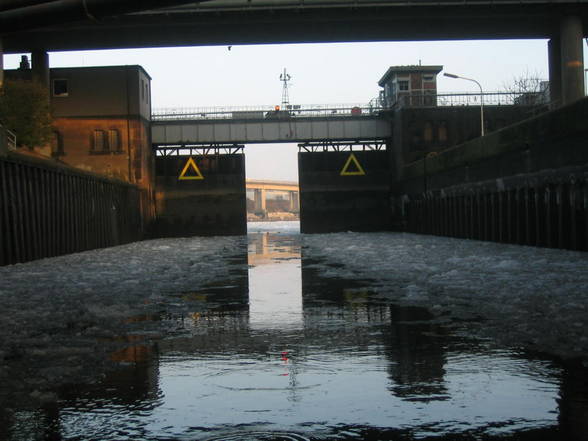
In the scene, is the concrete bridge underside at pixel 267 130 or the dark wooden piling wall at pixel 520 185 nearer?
the dark wooden piling wall at pixel 520 185

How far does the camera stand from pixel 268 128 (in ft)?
168

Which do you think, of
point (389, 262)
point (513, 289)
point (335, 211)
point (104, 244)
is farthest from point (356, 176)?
point (513, 289)

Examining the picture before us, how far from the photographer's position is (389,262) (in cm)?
1867

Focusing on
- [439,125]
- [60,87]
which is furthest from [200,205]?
[439,125]

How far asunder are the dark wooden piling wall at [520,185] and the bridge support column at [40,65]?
24.2 metres

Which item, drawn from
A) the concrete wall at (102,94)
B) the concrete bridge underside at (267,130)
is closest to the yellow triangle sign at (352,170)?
the concrete bridge underside at (267,130)

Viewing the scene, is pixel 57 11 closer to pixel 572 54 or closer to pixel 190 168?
pixel 572 54

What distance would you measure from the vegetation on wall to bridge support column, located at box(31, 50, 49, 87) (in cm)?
261

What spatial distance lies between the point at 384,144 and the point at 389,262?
35650 mm

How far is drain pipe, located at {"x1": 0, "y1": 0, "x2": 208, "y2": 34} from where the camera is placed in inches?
309

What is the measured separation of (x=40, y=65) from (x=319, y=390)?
145 ft

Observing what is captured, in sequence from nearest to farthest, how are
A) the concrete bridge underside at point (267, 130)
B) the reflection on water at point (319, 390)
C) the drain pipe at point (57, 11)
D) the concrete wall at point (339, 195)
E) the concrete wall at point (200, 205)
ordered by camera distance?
the reflection on water at point (319, 390) < the drain pipe at point (57, 11) < the concrete wall at point (200, 205) < the concrete bridge underside at point (267, 130) < the concrete wall at point (339, 195)

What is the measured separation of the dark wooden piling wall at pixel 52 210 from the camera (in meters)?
23.0

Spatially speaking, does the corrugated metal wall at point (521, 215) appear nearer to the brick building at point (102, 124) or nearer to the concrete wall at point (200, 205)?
the concrete wall at point (200, 205)
